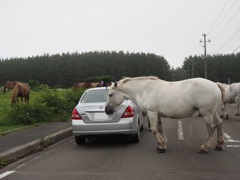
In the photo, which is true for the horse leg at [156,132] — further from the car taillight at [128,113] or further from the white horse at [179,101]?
the car taillight at [128,113]

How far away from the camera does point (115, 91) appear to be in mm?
8703

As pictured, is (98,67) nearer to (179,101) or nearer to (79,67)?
(79,67)

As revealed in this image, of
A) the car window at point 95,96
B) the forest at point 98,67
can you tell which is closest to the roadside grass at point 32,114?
the car window at point 95,96

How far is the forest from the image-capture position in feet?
413

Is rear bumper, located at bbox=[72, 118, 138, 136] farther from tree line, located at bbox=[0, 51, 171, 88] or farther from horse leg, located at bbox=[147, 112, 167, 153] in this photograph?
tree line, located at bbox=[0, 51, 171, 88]

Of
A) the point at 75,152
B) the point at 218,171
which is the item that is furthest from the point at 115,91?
the point at 218,171

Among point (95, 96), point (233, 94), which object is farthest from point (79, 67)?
point (95, 96)

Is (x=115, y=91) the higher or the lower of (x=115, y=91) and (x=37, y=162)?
the higher

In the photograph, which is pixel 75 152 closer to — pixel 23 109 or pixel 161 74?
pixel 23 109

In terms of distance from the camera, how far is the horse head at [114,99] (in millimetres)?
8577

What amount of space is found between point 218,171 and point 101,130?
353 centimetres

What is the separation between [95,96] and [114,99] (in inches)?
52.2

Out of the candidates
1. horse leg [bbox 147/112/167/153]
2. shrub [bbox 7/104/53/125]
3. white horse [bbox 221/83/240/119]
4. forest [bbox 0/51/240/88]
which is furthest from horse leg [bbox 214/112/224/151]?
forest [bbox 0/51/240/88]

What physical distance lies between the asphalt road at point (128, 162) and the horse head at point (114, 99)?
1085 millimetres
